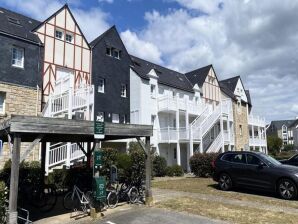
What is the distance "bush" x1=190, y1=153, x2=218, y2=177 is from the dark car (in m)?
6.01

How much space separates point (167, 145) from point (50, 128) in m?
21.5

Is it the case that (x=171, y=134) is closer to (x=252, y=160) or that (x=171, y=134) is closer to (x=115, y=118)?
(x=115, y=118)

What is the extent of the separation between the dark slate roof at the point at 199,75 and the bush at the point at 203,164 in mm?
15574

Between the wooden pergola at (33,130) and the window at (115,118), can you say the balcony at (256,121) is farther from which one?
the wooden pergola at (33,130)

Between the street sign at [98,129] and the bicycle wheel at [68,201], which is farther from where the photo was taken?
the bicycle wheel at [68,201]

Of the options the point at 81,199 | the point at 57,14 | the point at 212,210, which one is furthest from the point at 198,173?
the point at 57,14

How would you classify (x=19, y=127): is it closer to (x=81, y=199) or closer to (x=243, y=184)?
(x=81, y=199)

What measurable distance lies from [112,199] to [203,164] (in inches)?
449

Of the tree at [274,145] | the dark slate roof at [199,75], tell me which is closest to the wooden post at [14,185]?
the dark slate roof at [199,75]

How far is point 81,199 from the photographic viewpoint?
32.8ft

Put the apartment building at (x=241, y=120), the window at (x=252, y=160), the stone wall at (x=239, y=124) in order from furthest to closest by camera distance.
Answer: the apartment building at (x=241, y=120) < the stone wall at (x=239, y=124) < the window at (x=252, y=160)

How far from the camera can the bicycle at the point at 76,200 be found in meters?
9.91

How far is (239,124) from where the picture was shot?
3994 cm

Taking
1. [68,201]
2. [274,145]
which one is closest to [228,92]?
[274,145]
